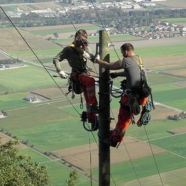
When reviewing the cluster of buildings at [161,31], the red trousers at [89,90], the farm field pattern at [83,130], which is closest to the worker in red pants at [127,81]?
the red trousers at [89,90]

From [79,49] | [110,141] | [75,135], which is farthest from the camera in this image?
[75,135]

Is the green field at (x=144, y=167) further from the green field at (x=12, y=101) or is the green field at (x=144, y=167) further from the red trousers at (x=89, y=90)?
the red trousers at (x=89, y=90)

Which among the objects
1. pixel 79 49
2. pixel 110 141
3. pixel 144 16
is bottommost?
pixel 144 16

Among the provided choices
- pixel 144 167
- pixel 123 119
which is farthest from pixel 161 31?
pixel 123 119

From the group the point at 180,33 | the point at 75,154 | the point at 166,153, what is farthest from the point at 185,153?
the point at 180,33

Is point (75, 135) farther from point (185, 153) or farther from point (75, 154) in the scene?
point (185, 153)

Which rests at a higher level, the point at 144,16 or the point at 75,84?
the point at 75,84
